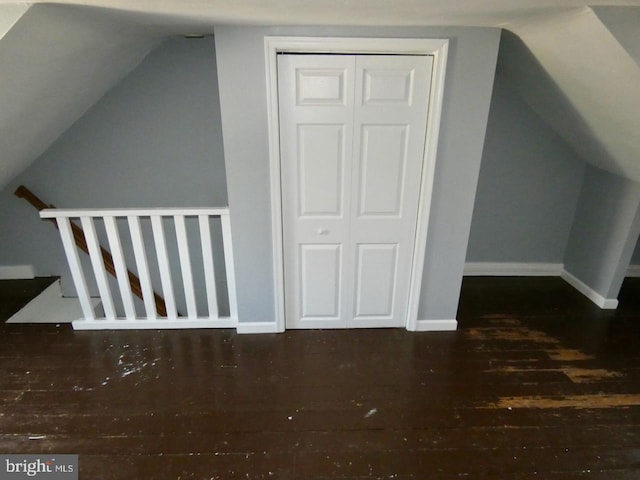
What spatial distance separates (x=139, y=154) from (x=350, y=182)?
74.2 inches

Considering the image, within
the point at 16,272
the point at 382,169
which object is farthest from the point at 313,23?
the point at 16,272

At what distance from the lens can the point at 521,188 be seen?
3361mm

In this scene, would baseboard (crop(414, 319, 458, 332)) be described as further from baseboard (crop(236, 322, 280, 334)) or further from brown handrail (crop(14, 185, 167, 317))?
brown handrail (crop(14, 185, 167, 317))

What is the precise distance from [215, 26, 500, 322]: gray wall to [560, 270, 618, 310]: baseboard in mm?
1377

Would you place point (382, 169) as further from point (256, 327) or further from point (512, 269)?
point (512, 269)

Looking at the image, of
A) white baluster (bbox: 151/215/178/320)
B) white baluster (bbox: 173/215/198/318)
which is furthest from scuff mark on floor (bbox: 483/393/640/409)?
white baluster (bbox: 151/215/178/320)

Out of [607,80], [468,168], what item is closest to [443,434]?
[468,168]

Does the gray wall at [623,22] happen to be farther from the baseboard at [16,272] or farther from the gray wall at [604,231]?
the baseboard at [16,272]

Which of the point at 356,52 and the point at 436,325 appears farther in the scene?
the point at 436,325

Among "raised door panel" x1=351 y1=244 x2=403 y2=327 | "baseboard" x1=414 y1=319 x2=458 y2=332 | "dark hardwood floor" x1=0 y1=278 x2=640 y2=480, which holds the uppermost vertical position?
"raised door panel" x1=351 y1=244 x2=403 y2=327

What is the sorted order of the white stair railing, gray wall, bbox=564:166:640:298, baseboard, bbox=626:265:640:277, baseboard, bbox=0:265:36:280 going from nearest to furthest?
the white stair railing < gray wall, bbox=564:166:640:298 < baseboard, bbox=0:265:36:280 < baseboard, bbox=626:265:640:277

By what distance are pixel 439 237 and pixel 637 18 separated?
1414 mm

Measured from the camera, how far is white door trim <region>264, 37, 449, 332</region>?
2094 millimetres

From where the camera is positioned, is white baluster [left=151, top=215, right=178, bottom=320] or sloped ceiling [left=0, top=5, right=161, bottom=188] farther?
white baluster [left=151, top=215, right=178, bottom=320]
